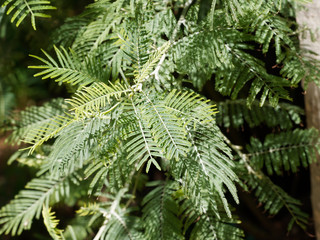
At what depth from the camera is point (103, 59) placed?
31.9 inches

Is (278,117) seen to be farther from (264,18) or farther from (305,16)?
(264,18)

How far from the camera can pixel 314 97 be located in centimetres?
101

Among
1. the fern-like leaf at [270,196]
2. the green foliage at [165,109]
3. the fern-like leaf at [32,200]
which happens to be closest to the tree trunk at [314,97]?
the green foliage at [165,109]

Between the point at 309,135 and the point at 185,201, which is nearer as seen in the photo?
the point at 185,201

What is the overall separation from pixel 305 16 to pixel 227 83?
1.22 ft

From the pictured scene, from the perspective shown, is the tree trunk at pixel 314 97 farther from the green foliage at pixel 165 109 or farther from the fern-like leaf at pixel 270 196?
the fern-like leaf at pixel 270 196

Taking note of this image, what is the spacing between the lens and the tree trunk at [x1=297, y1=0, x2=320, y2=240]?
865mm

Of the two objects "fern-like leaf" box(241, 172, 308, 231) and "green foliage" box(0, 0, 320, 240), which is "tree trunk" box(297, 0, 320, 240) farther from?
"fern-like leaf" box(241, 172, 308, 231)

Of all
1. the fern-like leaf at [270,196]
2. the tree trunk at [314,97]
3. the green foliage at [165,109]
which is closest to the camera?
the green foliage at [165,109]

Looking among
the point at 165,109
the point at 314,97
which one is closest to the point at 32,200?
the point at 165,109

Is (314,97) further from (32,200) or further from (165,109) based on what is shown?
(32,200)

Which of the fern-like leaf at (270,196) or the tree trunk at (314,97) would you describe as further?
the fern-like leaf at (270,196)

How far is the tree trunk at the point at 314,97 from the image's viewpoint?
0.86 meters

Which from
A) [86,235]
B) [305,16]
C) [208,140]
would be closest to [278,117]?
[305,16]
